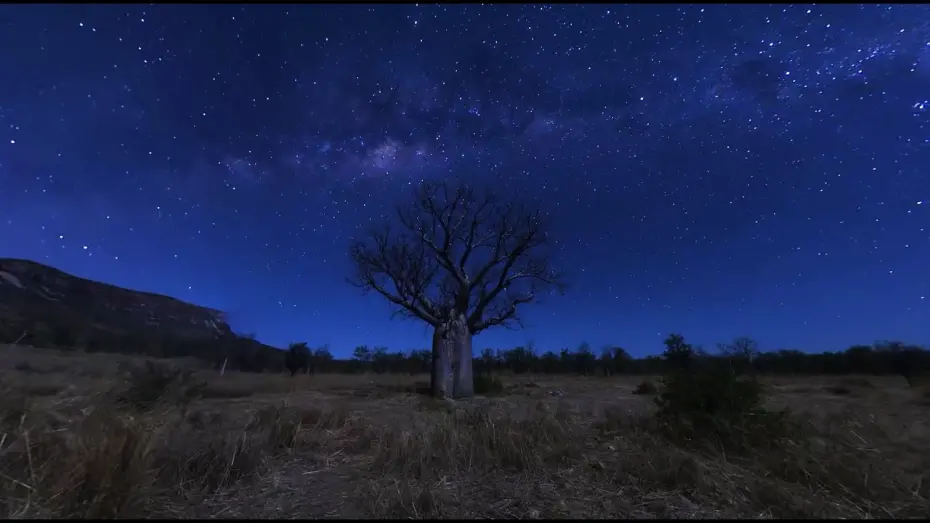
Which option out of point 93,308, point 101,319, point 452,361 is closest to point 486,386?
point 452,361

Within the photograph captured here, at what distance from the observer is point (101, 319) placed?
62125 millimetres

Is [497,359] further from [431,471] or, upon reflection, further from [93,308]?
[93,308]

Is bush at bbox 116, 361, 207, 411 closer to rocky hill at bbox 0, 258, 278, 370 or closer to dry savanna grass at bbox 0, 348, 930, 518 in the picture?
dry savanna grass at bbox 0, 348, 930, 518

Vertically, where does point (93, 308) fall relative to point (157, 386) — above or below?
above

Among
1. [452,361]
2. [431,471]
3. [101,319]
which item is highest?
[101,319]

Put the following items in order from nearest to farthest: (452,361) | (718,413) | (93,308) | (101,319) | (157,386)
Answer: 1. (718,413)
2. (157,386)
3. (452,361)
4. (101,319)
5. (93,308)

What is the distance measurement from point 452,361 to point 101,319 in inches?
2646

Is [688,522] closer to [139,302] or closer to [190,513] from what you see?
[190,513]

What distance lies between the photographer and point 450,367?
16953mm

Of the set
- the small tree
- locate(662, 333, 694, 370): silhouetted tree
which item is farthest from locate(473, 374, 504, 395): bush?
the small tree

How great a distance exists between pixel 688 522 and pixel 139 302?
9605 cm

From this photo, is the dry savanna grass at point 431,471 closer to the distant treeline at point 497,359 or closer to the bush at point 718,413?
the bush at point 718,413

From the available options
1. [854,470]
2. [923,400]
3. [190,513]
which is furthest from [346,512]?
[923,400]

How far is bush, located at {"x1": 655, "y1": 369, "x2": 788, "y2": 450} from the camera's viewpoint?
4.66 m
